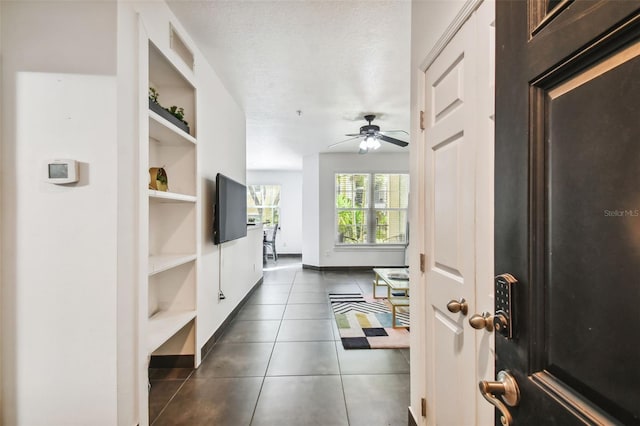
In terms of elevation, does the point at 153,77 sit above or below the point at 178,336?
above

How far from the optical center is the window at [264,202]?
30.3 ft

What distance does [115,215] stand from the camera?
1.44 m

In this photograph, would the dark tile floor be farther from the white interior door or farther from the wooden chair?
the wooden chair

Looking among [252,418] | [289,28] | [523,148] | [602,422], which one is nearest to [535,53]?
[523,148]

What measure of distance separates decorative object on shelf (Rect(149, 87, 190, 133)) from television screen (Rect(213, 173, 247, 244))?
0.58m

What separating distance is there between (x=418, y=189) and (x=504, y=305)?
1015 mm

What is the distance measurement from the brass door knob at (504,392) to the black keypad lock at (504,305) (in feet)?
0.31

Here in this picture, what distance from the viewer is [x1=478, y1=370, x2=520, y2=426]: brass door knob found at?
2.09ft

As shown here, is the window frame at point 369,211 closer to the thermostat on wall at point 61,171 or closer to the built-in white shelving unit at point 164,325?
the built-in white shelving unit at point 164,325


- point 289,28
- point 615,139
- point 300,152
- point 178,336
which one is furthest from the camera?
point 300,152

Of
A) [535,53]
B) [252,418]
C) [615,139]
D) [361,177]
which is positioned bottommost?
[252,418]

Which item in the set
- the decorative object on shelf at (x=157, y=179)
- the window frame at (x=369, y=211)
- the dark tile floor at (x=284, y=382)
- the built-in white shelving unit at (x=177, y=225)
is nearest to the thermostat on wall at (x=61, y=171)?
the decorative object on shelf at (x=157, y=179)

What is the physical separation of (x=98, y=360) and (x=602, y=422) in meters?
1.85

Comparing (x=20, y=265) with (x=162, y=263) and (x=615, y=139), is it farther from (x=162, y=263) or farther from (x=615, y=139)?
(x=615, y=139)
